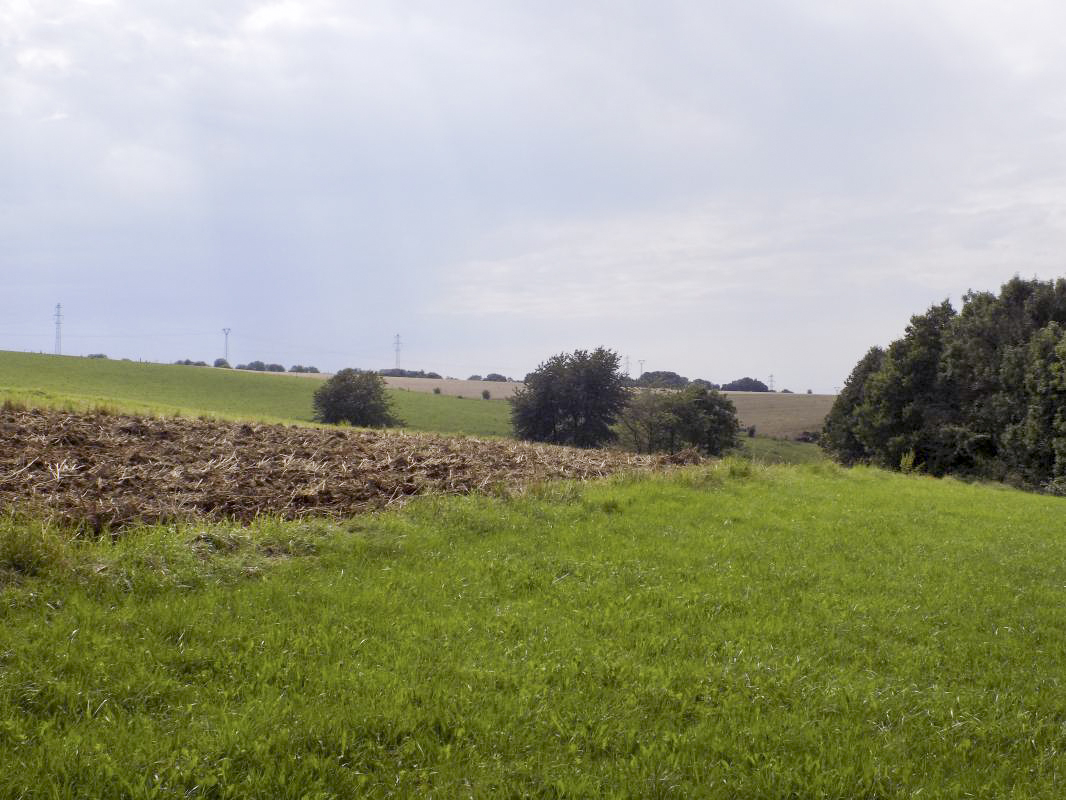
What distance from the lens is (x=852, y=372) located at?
5403 cm

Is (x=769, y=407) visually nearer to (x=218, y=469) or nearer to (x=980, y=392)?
(x=980, y=392)

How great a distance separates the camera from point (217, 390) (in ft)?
209

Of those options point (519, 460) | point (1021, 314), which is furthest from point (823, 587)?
point (1021, 314)

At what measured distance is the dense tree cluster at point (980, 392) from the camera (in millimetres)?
34906

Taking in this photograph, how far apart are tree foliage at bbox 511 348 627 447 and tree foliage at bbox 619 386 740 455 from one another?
2394 millimetres

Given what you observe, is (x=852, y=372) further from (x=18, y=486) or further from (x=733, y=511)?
(x=18, y=486)

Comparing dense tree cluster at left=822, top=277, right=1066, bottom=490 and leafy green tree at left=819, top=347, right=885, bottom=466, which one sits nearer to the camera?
dense tree cluster at left=822, top=277, right=1066, bottom=490

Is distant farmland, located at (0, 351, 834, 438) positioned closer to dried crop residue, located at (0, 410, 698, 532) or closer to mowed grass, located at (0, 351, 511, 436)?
mowed grass, located at (0, 351, 511, 436)

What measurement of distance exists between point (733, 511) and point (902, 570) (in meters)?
2.99

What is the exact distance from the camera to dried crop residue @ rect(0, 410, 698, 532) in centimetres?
800

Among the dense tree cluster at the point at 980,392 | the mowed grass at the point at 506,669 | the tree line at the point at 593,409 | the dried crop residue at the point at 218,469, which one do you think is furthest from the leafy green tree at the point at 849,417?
the mowed grass at the point at 506,669

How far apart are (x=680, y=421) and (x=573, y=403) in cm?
813

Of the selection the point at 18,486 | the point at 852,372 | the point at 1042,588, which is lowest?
the point at 1042,588

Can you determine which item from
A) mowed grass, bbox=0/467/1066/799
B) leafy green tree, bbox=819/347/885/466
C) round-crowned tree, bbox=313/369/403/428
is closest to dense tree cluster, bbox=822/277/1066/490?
leafy green tree, bbox=819/347/885/466
